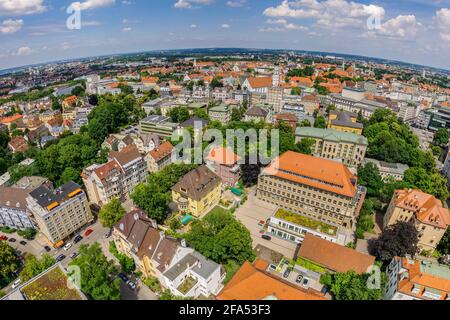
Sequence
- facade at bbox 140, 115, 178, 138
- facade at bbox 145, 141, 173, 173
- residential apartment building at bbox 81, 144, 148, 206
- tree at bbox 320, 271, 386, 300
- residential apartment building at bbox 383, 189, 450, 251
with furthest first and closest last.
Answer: facade at bbox 140, 115, 178, 138 → facade at bbox 145, 141, 173, 173 → residential apartment building at bbox 81, 144, 148, 206 → residential apartment building at bbox 383, 189, 450, 251 → tree at bbox 320, 271, 386, 300

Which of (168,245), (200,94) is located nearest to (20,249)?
(168,245)

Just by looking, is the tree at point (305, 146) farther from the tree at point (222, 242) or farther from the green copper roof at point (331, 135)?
the tree at point (222, 242)

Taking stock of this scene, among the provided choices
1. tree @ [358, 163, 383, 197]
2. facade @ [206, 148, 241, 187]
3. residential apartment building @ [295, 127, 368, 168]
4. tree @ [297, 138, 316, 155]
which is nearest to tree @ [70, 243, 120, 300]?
facade @ [206, 148, 241, 187]

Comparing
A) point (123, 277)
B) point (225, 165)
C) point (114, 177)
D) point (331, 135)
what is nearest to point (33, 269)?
point (123, 277)

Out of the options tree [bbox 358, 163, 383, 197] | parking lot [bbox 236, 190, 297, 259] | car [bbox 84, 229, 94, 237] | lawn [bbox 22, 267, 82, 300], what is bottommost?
car [bbox 84, 229, 94, 237]

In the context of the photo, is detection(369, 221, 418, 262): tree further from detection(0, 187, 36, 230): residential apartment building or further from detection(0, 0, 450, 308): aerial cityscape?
detection(0, 187, 36, 230): residential apartment building

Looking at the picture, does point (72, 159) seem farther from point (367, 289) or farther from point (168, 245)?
point (367, 289)

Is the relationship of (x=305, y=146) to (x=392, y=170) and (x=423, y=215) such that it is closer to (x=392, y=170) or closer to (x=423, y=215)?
(x=392, y=170)
